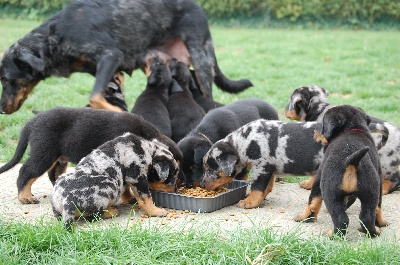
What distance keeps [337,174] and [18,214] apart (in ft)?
8.94

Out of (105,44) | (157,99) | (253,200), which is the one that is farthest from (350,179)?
(105,44)

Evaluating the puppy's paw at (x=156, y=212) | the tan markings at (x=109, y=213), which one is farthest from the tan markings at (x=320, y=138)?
the tan markings at (x=109, y=213)

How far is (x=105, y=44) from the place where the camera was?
736cm

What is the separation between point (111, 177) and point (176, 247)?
45.6 inches

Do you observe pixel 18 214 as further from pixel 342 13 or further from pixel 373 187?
pixel 342 13

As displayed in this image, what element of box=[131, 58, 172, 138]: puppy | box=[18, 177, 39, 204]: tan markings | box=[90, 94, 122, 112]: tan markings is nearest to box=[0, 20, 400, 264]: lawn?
box=[18, 177, 39, 204]: tan markings

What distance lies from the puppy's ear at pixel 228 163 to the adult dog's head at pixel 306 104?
1.21 meters

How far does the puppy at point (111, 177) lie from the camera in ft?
15.5

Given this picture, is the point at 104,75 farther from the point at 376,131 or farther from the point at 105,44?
the point at 376,131

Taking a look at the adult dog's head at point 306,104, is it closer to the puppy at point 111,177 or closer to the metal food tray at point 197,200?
the metal food tray at point 197,200

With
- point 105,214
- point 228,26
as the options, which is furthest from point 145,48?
point 228,26

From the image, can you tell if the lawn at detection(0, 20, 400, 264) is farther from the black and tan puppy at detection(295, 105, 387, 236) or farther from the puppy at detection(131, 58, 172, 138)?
the puppy at detection(131, 58, 172, 138)

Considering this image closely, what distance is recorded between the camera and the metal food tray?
521cm

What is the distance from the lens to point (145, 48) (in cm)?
783
